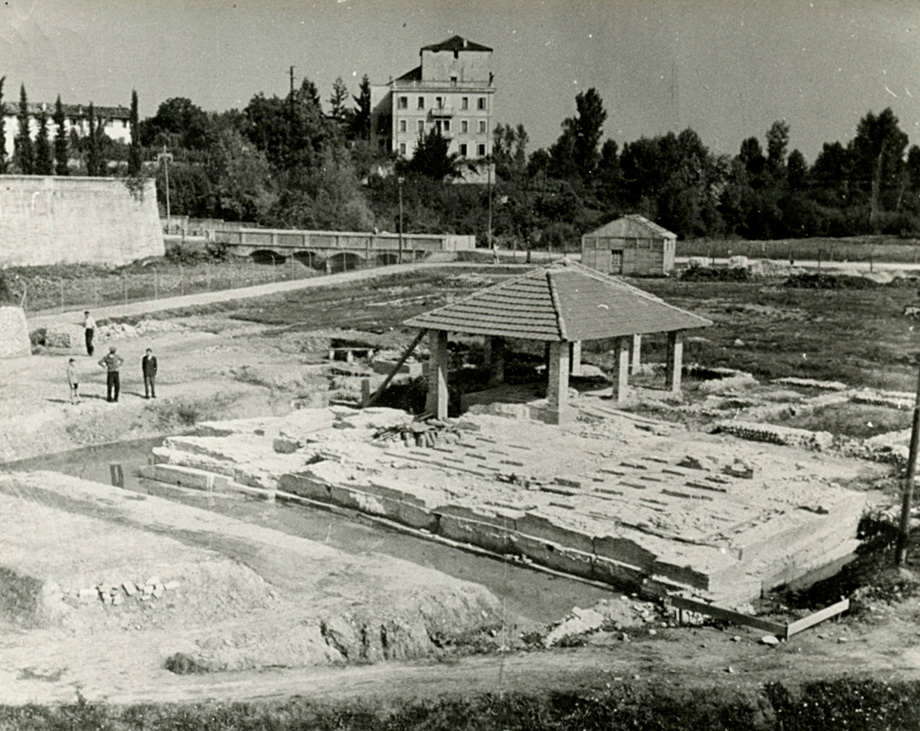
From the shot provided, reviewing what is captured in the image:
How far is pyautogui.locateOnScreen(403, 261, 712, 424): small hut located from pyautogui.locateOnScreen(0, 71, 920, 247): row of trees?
39.7m

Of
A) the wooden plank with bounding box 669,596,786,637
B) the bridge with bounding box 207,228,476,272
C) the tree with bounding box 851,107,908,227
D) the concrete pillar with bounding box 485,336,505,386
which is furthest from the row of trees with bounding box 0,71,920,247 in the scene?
the wooden plank with bounding box 669,596,786,637

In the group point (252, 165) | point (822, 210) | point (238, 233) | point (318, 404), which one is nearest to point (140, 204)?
point (238, 233)

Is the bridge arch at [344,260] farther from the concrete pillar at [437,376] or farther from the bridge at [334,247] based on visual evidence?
the concrete pillar at [437,376]

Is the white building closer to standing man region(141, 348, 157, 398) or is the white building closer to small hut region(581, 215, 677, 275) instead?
small hut region(581, 215, 677, 275)

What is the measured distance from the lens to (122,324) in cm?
3269

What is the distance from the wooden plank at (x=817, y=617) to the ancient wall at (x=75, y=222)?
140ft

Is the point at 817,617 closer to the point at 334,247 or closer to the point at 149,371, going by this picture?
the point at 149,371

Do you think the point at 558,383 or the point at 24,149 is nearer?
the point at 558,383

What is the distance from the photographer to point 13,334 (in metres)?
27.7

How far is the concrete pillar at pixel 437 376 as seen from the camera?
842 inches

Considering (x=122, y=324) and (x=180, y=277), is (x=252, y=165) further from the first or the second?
(x=122, y=324)

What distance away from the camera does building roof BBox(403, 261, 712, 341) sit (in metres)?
20.6

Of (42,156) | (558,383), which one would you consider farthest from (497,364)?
(42,156)

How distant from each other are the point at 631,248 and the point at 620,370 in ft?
92.1
